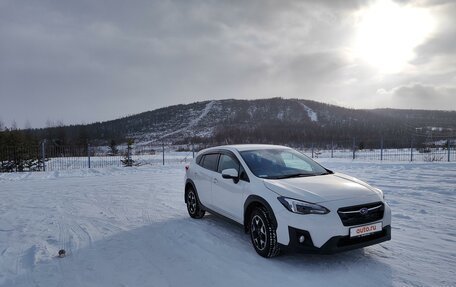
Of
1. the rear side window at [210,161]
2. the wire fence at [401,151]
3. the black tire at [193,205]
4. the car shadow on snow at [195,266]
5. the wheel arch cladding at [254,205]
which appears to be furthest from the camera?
the wire fence at [401,151]

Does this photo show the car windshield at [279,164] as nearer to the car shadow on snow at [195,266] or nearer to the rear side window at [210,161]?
the rear side window at [210,161]

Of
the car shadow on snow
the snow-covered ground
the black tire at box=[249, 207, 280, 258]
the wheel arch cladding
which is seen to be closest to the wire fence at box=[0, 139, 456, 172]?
the snow-covered ground

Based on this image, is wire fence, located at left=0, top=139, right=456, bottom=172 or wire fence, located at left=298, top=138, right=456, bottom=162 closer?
wire fence, located at left=0, top=139, right=456, bottom=172

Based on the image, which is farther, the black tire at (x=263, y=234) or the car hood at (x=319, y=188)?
the black tire at (x=263, y=234)

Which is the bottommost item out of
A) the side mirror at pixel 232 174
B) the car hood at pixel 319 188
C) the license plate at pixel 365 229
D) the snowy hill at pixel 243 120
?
the license plate at pixel 365 229

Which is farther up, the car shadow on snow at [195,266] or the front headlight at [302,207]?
the front headlight at [302,207]

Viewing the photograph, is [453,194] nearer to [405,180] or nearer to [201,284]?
[405,180]

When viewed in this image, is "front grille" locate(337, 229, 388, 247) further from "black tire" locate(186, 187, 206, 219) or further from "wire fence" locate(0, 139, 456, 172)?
"wire fence" locate(0, 139, 456, 172)

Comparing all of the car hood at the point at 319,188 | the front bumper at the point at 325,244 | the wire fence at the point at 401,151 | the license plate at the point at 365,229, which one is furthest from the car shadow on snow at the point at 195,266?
the wire fence at the point at 401,151

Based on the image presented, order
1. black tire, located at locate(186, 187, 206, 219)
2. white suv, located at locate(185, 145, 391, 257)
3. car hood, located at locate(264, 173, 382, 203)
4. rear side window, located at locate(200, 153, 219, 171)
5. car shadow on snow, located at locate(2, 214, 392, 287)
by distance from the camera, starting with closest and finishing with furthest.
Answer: car shadow on snow, located at locate(2, 214, 392, 287) < white suv, located at locate(185, 145, 391, 257) < car hood, located at locate(264, 173, 382, 203) < rear side window, located at locate(200, 153, 219, 171) < black tire, located at locate(186, 187, 206, 219)

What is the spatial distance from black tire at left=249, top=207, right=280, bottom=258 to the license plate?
1002mm

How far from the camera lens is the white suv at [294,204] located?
398cm

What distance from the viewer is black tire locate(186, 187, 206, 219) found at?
22.2 feet

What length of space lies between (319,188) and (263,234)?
1.03 m
